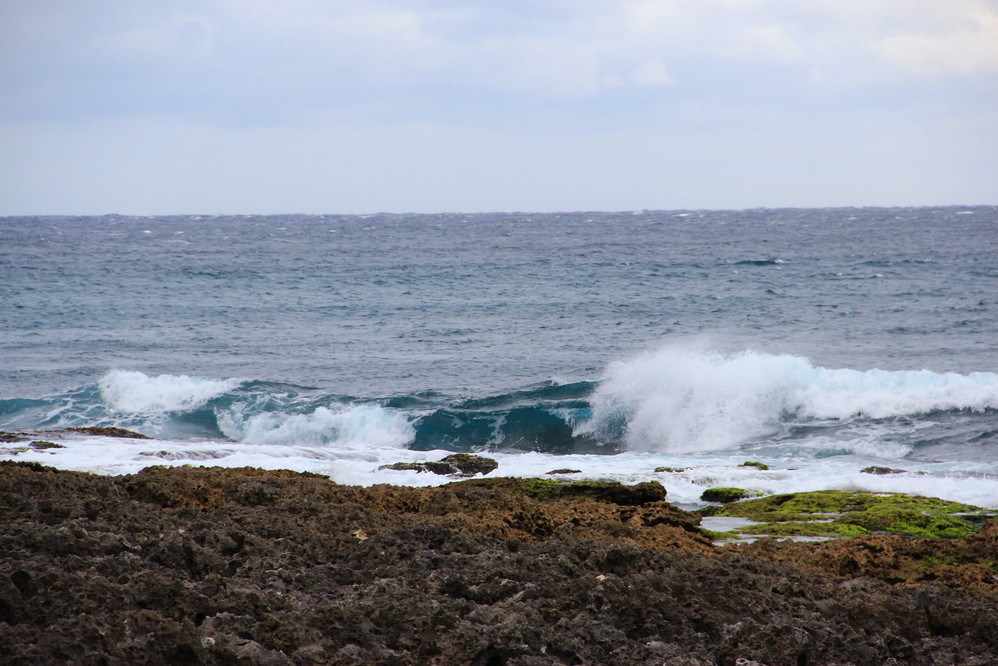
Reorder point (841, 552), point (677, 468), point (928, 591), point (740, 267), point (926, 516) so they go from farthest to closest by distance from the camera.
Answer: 1. point (740, 267)
2. point (677, 468)
3. point (926, 516)
4. point (841, 552)
5. point (928, 591)

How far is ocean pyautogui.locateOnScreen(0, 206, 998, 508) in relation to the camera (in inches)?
515

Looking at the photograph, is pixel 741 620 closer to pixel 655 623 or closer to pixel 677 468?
pixel 655 623

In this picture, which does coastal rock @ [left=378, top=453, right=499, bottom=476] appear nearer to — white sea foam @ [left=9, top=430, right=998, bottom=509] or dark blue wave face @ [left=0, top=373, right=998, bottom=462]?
white sea foam @ [left=9, top=430, right=998, bottom=509]

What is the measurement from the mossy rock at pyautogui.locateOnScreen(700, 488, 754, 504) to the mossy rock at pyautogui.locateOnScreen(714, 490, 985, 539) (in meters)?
0.32

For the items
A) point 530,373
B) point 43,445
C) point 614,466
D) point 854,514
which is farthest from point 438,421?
point 854,514

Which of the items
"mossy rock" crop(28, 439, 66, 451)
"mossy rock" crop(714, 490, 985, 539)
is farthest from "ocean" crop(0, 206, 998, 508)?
"mossy rock" crop(714, 490, 985, 539)

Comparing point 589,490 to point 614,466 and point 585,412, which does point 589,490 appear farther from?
point 585,412

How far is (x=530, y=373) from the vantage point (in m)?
20.6

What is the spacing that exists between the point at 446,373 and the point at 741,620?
16.6 meters

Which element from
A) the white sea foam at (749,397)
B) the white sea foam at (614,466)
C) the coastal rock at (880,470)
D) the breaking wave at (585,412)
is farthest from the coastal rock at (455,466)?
the white sea foam at (749,397)

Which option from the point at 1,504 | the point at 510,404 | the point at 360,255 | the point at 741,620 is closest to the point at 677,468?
the point at 510,404

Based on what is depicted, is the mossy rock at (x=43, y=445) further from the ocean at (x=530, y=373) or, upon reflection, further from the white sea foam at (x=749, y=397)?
the white sea foam at (x=749, y=397)

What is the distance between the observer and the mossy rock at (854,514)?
8227mm

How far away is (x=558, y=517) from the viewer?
6.82 m
